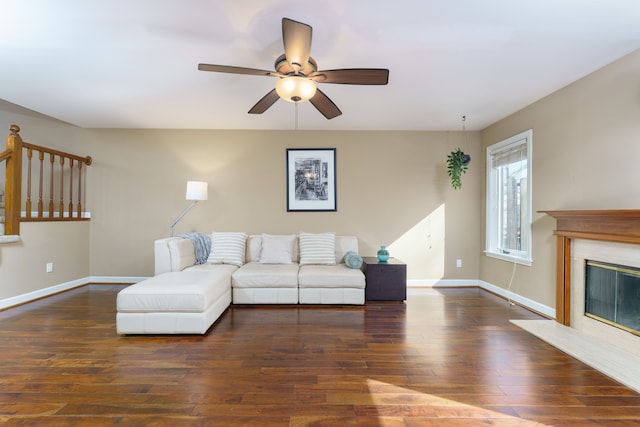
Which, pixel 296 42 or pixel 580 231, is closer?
pixel 296 42

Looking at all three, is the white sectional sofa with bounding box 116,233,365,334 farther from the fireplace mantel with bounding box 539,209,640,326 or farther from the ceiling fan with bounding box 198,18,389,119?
the fireplace mantel with bounding box 539,209,640,326

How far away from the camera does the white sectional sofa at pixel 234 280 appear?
2.91m

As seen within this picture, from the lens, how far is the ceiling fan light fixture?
2297 millimetres

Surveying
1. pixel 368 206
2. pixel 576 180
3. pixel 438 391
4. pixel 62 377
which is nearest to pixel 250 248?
pixel 368 206

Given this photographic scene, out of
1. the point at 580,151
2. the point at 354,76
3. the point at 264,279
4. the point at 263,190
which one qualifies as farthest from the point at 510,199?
the point at 263,190

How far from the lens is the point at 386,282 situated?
4109mm

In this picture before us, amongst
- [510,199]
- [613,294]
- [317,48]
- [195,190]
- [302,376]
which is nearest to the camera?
[302,376]

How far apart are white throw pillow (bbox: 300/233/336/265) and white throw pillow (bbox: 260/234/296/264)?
0.58 ft

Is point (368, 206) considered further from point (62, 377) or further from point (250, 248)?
point (62, 377)

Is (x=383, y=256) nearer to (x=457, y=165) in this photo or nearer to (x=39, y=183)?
(x=457, y=165)

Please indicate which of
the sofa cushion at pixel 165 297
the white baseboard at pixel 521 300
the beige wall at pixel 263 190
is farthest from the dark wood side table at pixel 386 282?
the sofa cushion at pixel 165 297

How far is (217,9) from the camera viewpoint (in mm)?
2100

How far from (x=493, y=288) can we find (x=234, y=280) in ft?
12.2

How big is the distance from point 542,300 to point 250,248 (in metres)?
3.81
